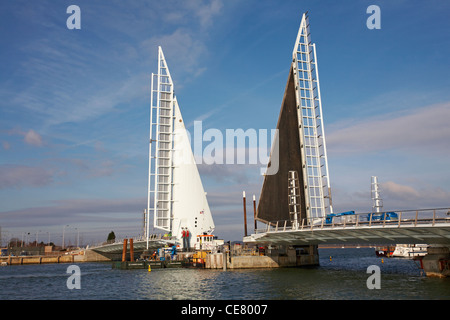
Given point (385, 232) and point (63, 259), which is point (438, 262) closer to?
point (385, 232)

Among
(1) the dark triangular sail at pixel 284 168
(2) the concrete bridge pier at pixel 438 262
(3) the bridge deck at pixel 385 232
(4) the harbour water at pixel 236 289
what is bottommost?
(4) the harbour water at pixel 236 289

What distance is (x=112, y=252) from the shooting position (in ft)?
339

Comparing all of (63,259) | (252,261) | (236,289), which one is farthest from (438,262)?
(63,259)

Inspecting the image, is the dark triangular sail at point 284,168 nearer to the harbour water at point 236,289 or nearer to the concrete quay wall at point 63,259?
the harbour water at point 236,289

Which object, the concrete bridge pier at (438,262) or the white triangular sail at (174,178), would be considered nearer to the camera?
the concrete bridge pier at (438,262)

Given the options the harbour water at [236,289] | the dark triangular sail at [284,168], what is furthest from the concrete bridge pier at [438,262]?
the dark triangular sail at [284,168]

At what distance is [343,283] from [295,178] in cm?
2776

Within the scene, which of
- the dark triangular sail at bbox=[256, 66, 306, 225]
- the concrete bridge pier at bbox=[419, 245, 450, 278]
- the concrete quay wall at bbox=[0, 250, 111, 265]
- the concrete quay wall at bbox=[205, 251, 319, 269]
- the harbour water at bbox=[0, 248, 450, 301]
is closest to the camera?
the harbour water at bbox=[0, 248, 450, 301]

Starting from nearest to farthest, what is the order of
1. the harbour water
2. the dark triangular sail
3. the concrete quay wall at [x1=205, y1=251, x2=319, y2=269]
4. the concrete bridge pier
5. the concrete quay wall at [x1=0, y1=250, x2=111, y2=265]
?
the harbour water, the concrete bridge pier, the concrete quay wall at [x1=205, y1=251, x2=319, y2=269], the dark triangular sail, the concrete quay wall at [x1=0, y1=250, x2=111, y2=265]

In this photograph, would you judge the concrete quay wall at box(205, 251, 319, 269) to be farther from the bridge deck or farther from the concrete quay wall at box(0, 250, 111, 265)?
the concrete quay wall at box(0, 250, 111, 265)

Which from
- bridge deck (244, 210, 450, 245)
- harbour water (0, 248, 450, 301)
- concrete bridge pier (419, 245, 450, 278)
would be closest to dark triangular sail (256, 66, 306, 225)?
bridge deck (244, 210, 450, 245)

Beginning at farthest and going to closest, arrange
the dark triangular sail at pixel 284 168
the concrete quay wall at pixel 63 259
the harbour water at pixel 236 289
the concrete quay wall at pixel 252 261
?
the concrete quay wall at pixel 63 259
the dark triangular sail at pixel 284 168
the concrete quay wall at pixel 252 261
the harbour water at pixel 236 289
